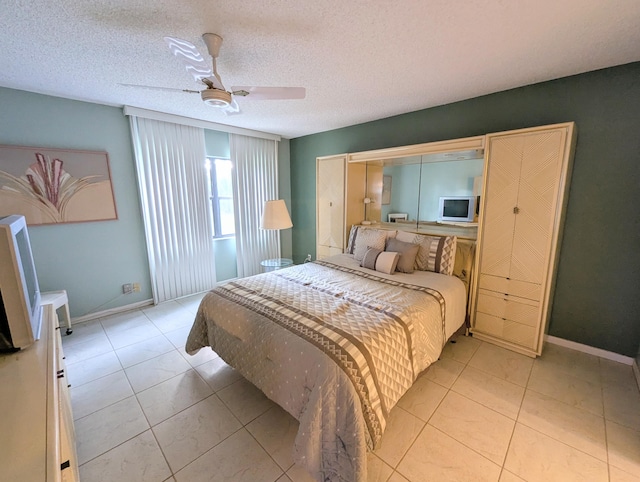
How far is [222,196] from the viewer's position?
13.5ft

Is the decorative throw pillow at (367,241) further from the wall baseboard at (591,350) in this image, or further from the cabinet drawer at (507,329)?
the wall baseboard at (591,350)

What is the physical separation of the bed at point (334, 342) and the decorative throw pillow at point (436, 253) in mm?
88

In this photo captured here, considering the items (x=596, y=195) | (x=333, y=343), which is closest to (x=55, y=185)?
A: (x=333, y=343)

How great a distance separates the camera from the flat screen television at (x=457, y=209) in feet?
8.98

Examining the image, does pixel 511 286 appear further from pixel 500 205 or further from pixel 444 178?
pixel 444 178

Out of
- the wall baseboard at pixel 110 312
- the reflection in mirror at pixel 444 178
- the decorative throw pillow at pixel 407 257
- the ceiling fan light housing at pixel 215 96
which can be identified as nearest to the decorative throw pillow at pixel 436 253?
the decorative throw pillow at pixel 407 257

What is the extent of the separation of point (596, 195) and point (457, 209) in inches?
41.6

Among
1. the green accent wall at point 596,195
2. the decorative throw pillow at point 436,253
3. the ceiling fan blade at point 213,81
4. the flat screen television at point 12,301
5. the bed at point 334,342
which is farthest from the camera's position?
the decorative throw pillow at point 436,253

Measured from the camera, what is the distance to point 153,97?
269 centimetres

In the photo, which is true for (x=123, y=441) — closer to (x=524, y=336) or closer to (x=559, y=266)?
(x=524, y=336)

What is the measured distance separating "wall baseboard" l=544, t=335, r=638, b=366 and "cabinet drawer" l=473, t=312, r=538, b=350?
425mm

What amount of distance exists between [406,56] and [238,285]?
2.21 m

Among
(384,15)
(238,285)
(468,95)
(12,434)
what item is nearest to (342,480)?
(12,434)

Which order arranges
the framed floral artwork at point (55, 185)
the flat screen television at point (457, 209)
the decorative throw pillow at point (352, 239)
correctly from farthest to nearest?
the decorative throw pillow at point (352, 239), the flat screen television at point (457, 209), the framed floral artwork at point (55, 185)
